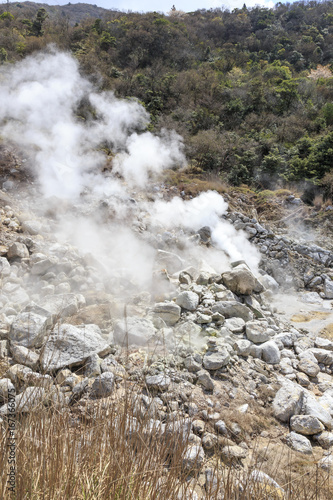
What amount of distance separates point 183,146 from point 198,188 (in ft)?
12.2

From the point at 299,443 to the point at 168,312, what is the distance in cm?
187

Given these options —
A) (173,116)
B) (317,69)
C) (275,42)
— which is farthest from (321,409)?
(275,42)

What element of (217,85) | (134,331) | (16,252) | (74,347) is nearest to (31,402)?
(74,347)

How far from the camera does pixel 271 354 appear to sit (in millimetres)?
3529

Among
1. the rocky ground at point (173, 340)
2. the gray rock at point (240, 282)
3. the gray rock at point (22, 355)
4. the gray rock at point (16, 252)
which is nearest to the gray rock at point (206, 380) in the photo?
the rocky ground at point (173, 340)

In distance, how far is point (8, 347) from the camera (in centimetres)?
275

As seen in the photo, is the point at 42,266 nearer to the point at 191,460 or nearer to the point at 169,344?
the point at 169,344

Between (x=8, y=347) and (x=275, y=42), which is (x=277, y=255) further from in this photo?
(x=275, y=42)

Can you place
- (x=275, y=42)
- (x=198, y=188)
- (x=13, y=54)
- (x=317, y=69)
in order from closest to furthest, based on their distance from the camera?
(x=198, y=188), (x=13, y=54), (x=317, y=69), (x=275, y=42)

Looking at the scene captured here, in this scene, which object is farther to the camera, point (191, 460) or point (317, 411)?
point (317, 411)

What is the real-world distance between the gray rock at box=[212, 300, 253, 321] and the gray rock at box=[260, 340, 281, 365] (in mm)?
679

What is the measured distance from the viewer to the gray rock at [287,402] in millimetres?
2691

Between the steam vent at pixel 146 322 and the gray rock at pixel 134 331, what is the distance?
0.06 feet

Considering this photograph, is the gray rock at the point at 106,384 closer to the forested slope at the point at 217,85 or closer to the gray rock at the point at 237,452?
the gray rock at the point at 237,452
